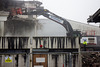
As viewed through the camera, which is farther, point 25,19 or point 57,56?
point 25,19

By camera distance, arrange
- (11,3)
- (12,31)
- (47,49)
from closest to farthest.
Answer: (47,49), (11,3), (12,31)

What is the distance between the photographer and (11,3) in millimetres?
16297

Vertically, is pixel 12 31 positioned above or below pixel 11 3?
below

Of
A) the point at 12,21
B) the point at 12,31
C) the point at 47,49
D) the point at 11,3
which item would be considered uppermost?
the point at 11,3

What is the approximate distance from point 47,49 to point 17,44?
2569mm

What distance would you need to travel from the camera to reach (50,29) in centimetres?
2264

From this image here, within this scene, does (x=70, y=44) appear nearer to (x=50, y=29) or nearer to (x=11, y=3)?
(x=11, y=3)

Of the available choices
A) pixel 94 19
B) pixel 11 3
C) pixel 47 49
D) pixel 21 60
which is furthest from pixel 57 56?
pixel 11 3

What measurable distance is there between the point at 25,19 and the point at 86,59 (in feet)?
43.0

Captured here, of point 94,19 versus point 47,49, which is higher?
point 94,19

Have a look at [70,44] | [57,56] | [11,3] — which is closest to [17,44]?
[57,56]

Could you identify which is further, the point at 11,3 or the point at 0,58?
the point at 11,3

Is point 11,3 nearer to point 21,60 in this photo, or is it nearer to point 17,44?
point 17,44

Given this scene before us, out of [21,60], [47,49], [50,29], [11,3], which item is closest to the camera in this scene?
[21,60]
